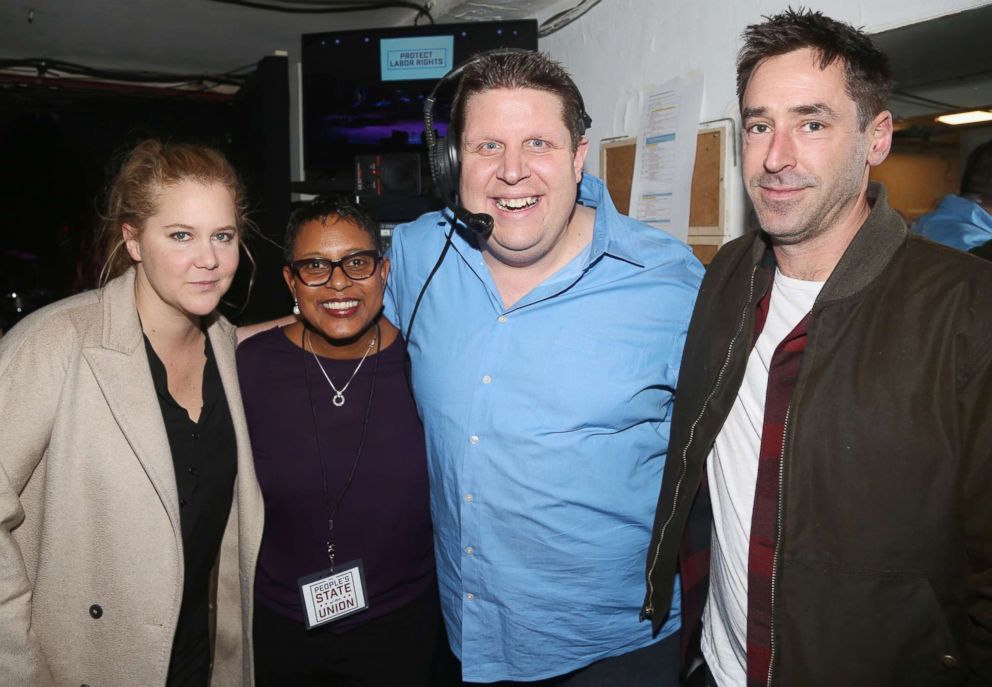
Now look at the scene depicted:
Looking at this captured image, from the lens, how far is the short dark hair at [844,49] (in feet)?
→ 4.23

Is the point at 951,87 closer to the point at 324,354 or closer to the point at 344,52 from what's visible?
the point at 324,354

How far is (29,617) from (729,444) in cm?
160

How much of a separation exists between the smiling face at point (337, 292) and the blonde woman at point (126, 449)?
23cm

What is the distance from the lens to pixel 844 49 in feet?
4.23

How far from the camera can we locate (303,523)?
70.4 inches

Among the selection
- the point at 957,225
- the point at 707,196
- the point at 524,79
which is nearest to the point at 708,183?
the point at 707,196

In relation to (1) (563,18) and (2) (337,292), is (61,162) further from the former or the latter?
(2) (337,292)

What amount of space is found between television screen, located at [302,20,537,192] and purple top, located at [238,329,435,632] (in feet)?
4.55

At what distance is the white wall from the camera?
1.86m

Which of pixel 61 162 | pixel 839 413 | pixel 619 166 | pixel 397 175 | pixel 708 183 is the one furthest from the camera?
pixel 61 162

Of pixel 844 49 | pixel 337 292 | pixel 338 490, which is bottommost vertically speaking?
pixel 338 490

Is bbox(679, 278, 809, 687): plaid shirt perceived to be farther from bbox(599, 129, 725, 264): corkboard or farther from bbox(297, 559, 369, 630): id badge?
bbox(599, 129, 725, 264): corkboard

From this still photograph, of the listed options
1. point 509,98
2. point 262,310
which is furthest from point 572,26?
point 262,310

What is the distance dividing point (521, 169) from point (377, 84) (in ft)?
6.45
